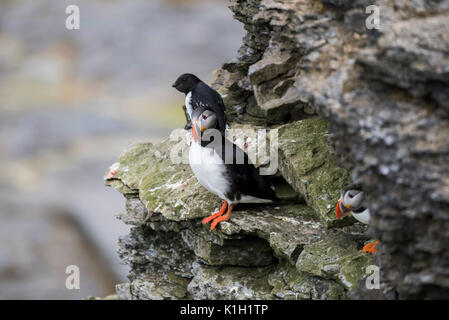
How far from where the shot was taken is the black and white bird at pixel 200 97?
831 centimetres

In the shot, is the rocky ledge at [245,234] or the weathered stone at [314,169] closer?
the rocky ledge at [245,234]

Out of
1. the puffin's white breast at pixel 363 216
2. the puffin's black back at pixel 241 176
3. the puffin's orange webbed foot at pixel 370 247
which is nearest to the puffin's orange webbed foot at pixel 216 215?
the puffin's black back at pixel 241 176

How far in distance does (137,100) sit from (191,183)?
1638cm

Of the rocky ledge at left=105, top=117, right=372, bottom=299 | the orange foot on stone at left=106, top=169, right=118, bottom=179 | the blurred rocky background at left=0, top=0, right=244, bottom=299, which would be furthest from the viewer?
the blurred rocky background at left=0, top=0, right=244, bottom=299

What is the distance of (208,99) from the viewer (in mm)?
8648

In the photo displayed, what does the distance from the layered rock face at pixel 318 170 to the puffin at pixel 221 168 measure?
0.88 feet

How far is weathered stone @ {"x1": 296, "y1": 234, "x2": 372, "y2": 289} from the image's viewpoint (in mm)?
5930

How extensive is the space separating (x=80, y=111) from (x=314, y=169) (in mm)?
17689

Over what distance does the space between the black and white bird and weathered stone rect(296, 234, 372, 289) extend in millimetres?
1860

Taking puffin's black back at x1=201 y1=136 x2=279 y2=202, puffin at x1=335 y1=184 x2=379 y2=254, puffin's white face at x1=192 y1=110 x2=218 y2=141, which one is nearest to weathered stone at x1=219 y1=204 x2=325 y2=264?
puffin's black back at x1=201 y1=136 x2=279 y2=202

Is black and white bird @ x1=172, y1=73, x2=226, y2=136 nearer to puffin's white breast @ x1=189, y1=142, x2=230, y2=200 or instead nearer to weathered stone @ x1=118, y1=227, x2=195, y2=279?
puffin's white breast @ x1=189, y1=142, x2=230, y2=200

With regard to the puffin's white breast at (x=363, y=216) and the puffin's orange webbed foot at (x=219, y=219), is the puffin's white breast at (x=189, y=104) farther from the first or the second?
the puffin's white breast at (x=363, y=216)

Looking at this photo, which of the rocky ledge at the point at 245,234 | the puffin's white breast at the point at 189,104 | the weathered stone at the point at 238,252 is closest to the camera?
the rocky ledge at the point at 245,234

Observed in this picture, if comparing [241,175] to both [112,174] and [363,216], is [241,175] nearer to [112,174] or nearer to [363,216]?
[363,216]
